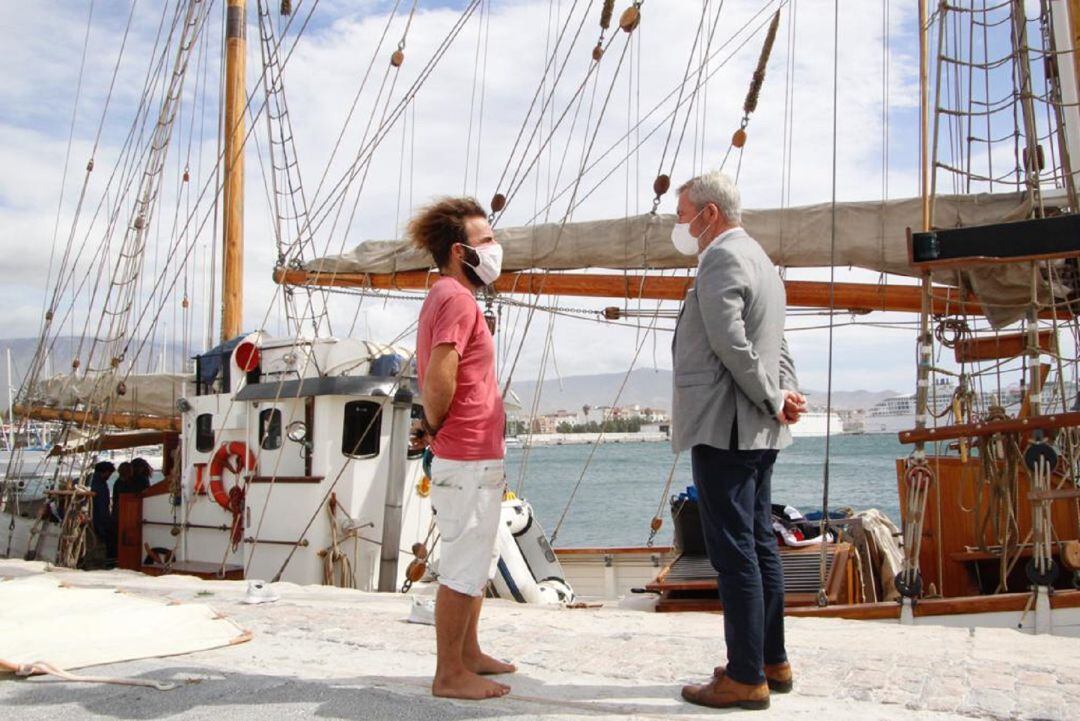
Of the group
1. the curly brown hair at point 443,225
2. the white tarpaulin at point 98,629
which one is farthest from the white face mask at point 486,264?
the white tarpaulin at point 98,629

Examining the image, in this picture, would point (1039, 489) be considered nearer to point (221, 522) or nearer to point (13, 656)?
point (13, 656)

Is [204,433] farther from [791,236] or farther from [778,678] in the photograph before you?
[778,678]

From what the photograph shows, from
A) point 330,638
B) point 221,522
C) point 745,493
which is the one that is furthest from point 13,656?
point 221,522

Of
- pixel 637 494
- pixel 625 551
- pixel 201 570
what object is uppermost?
pixel 625 551

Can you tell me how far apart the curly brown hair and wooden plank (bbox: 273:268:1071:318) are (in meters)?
5.38

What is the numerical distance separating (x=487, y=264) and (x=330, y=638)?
198 centimetres

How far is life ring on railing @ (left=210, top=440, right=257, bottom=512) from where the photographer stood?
11070 millimetres

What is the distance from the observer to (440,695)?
126 inches

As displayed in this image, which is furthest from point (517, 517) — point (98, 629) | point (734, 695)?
point (734, 695)

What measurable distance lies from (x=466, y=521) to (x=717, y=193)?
1.43 m

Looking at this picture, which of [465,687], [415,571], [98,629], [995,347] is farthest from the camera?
[415,571]

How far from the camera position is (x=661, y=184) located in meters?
9.44

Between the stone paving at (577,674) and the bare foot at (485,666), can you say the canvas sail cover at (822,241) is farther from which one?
the bare foot at (485,666)

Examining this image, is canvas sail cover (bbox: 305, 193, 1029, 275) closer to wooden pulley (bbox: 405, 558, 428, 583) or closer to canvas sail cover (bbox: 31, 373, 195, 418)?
wooden pulley (bbox: 405, 558, 428, 583)
